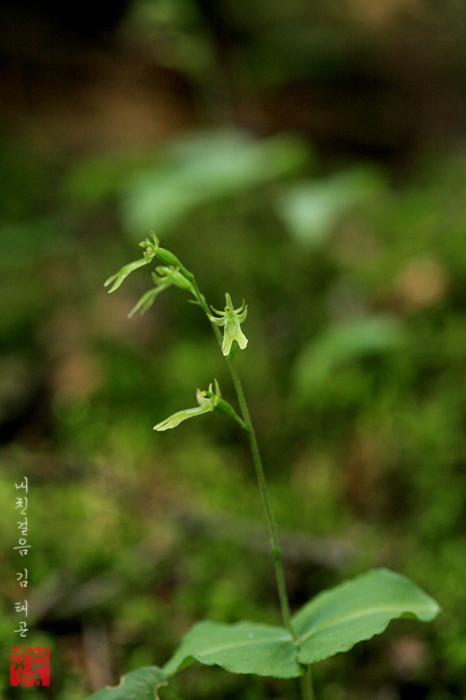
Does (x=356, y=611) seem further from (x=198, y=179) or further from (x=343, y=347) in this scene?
(x=198, y=179)

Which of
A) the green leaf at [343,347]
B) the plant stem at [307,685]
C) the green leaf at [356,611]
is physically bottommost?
the plant stem at [307,685]

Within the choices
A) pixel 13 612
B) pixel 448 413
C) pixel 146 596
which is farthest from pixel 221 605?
pixel 448 413

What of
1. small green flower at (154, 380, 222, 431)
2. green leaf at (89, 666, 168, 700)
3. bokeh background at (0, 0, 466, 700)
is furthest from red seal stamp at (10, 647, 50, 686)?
small green flower at (154, 380, 222, 431)

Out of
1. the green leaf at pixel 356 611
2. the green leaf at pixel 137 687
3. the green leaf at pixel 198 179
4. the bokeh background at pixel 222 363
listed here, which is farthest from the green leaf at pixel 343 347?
the green leaf at pixel 137 687

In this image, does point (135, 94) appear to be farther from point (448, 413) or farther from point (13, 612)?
point (13, 612)

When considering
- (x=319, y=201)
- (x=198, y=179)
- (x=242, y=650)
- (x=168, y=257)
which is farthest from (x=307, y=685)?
(x=198, y=179)

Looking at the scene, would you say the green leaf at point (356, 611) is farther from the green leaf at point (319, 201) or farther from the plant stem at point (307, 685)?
the green leaf at point (319, 201)
